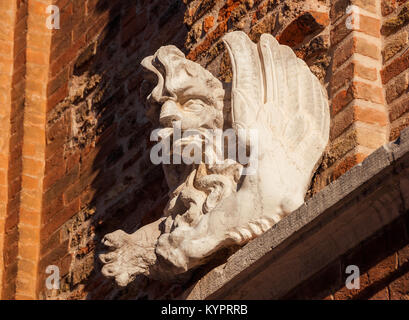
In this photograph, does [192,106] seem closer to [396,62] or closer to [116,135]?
[396,62]

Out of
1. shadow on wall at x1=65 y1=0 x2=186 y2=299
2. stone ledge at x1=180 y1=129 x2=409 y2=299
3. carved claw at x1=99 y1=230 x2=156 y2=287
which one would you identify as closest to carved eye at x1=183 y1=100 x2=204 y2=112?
carved claw at x1=99 y1=230 x2=156 y2=287

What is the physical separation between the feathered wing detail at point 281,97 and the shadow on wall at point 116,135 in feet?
3.76

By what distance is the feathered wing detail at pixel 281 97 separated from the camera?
4051 millimetres

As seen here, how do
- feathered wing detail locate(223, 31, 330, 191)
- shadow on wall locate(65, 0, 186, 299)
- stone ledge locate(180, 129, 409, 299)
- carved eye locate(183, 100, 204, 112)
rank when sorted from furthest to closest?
1. shadow on wall locate(65, 0, 186, 299)
2. carved eye locate(183, 100, 204, 112)
3. feathered wing detail locate(223, 31, 330, 191)
4. stone ledge locate(180, 129, 409, 299)

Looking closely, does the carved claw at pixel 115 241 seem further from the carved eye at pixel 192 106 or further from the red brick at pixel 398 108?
the red brick at pixel 398 108

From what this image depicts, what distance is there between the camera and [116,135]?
611cm

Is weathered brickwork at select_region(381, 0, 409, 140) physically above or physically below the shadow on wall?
below

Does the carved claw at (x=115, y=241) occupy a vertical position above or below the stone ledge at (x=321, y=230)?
above

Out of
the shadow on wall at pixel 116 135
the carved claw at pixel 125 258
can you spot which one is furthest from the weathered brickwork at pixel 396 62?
the shadow on wall at pixel 116 135

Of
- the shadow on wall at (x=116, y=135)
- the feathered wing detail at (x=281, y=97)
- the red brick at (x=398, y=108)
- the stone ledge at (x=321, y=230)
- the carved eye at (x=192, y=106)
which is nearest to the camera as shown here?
the stone ledge at (x=321, y=230)

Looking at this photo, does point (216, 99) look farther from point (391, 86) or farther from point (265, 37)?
point (391, 86)

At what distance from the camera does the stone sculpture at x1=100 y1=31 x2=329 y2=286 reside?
3951mm

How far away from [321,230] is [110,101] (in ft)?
9.75

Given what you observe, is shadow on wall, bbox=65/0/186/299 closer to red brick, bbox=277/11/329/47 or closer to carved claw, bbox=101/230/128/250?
carved claw, bbox=101/230/128/250
